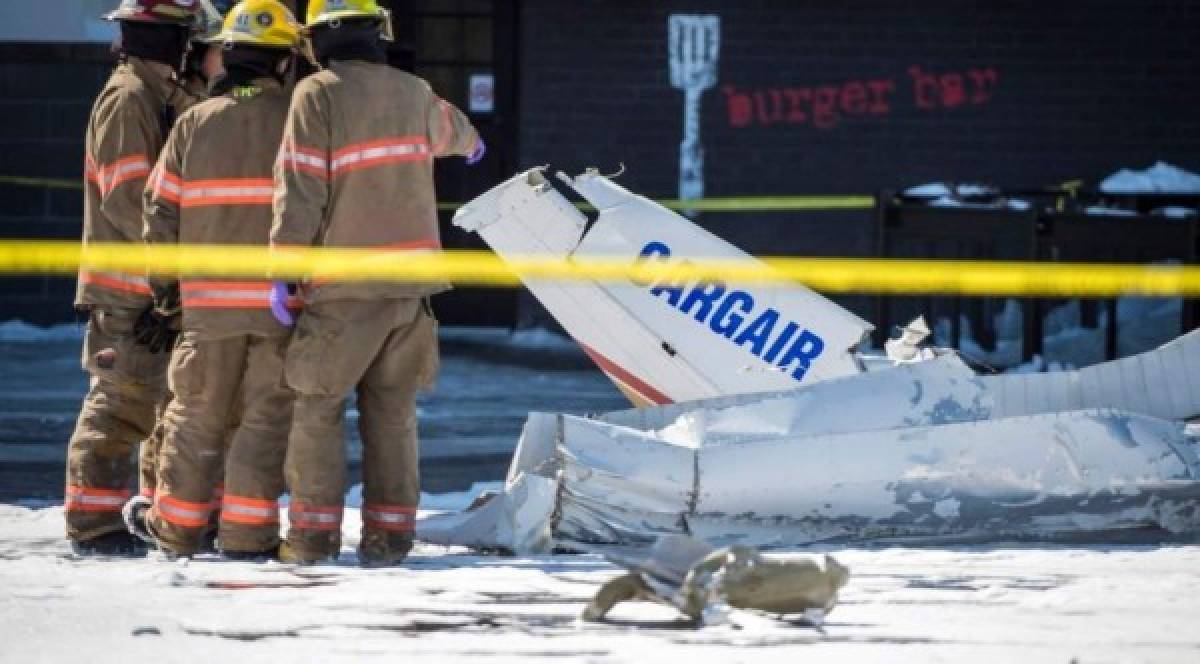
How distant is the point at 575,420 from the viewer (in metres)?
8.38

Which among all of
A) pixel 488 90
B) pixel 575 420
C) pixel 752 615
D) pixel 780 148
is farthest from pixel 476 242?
pixel 752 615

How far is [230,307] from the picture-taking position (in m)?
8.05

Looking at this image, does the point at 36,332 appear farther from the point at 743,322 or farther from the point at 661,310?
the point at 743,322

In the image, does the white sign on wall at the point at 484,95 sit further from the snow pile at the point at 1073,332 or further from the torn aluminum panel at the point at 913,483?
the torn aluminum panel at the point at 913,483

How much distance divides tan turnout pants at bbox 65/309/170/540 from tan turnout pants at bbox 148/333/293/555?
0.83 feet

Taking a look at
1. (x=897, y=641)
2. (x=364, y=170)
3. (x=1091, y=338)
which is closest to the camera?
(x=897, y=641)

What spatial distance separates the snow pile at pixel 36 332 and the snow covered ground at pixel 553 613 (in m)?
8.00

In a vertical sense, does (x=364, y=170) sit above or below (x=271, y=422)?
above

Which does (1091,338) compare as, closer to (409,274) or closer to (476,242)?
(476,242)

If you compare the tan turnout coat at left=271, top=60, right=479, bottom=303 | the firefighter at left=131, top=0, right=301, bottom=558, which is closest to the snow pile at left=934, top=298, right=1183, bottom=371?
the tan turnout coat at left=271, top=60, right=479, bottom=303

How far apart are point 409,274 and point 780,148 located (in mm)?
8752

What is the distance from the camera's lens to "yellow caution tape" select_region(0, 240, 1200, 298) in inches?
311

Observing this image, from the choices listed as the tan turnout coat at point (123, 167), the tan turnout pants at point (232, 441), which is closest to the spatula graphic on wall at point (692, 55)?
the tan turnout coat at point (123, 167)

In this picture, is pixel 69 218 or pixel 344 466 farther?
pixel 69 218
